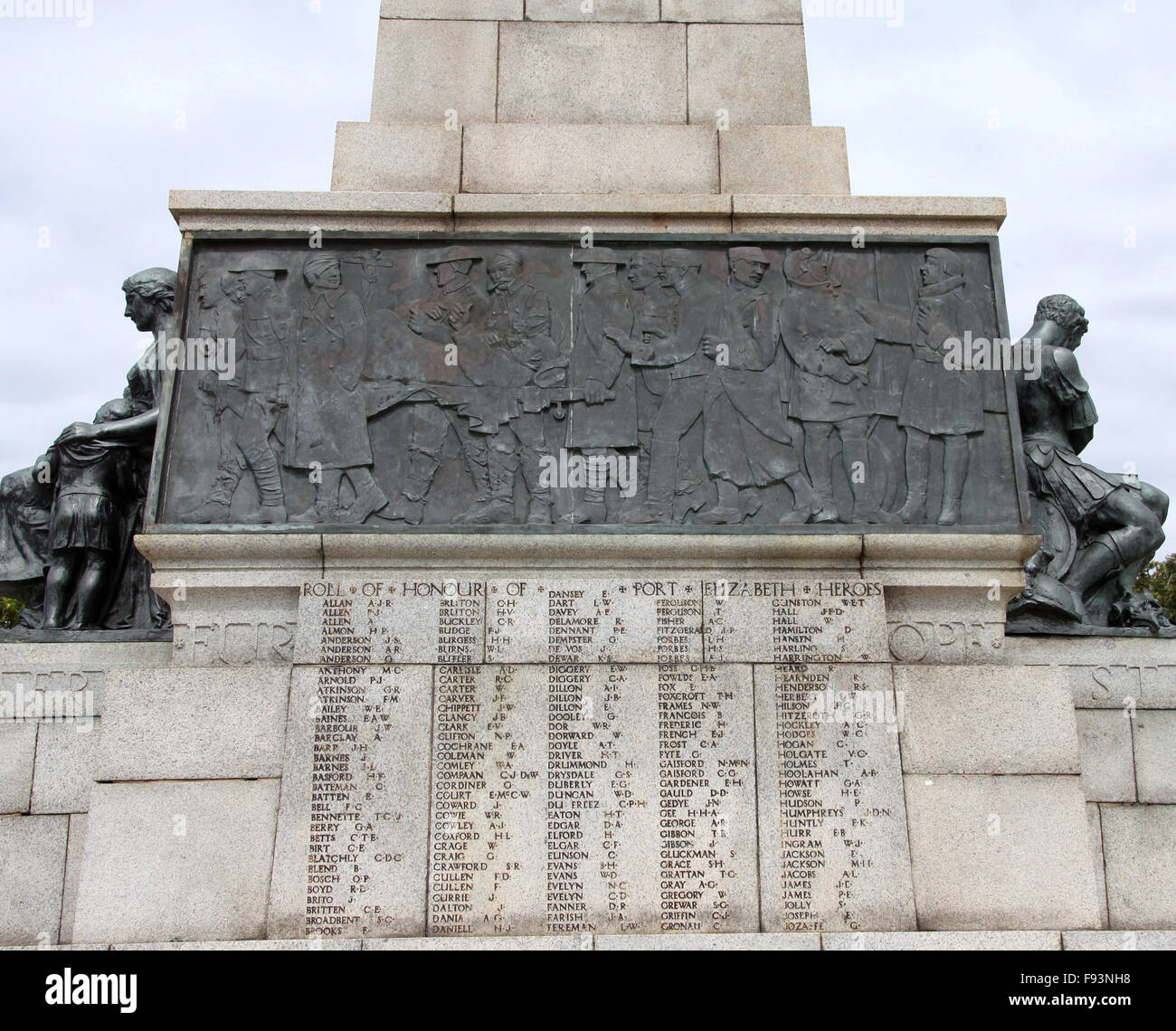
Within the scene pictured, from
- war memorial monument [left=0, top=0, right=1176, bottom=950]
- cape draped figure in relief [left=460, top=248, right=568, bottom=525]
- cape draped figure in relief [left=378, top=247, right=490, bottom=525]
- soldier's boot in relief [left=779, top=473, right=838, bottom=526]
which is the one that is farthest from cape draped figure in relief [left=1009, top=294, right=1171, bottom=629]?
cape draped figure in relief [left=378, top=247, right=490, bottom=525]

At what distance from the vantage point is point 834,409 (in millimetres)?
10773

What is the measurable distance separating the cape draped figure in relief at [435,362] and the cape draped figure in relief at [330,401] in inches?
8.1

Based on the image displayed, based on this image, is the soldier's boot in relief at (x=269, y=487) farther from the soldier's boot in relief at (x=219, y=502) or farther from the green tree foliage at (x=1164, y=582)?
the green tree foliage at (x=1164, y=582)

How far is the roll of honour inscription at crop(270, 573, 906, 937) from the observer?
29.4 feet

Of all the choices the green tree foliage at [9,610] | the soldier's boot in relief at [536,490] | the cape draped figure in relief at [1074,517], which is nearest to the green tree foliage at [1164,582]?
the cape draped figure in relief at [1074,517]

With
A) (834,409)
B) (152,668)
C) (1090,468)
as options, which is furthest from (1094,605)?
(152,668)

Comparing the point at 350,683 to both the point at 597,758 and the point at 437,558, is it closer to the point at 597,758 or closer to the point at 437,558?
the point at 437,558

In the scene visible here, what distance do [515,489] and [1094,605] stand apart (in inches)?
213

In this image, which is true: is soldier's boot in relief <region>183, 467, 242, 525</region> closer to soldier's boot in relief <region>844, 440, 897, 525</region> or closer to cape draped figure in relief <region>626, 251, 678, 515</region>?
cape draped figure in relief <region>626, 251, 678, 515</region>

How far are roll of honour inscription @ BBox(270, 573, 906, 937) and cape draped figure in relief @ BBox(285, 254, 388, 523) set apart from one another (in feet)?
2.93

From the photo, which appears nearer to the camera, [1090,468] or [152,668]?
[152,668]

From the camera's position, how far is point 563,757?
934 cm

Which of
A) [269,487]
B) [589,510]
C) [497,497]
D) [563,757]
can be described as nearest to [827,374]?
[589,510]

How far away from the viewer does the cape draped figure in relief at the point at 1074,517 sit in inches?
436
